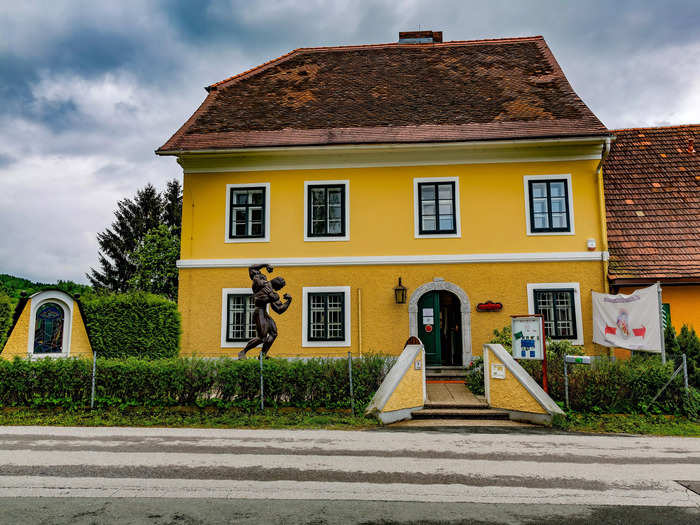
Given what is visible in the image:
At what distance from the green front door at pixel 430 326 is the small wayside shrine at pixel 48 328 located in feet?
29.8

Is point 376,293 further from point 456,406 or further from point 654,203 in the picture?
point 654,203

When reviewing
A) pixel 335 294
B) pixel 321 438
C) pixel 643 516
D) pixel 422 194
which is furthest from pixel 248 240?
pixel 643 516

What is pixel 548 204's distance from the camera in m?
15.0

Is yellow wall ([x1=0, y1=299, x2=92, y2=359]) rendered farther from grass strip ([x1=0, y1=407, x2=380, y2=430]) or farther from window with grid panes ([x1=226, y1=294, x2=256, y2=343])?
window with grid panes ([x1=226, y1=294, x2=256, y2=343])

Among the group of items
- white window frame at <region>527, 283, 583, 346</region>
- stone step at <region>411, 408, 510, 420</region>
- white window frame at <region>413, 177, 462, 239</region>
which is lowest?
stone step at <region>411, 408, 510, 420</region>

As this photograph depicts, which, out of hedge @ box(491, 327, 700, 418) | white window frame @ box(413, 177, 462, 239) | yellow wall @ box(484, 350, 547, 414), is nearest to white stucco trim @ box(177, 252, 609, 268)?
white window frame @ box(413, 177, 462, 239)

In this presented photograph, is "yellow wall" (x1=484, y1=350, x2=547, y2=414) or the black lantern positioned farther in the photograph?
the black lantern

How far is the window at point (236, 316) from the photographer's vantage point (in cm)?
1508

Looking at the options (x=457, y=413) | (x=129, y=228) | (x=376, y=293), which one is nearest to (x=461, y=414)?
(x=457, y=413)

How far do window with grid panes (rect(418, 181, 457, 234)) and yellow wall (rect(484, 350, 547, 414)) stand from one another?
5500 millimetres

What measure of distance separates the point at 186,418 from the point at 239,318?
5733mm

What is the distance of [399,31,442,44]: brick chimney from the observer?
2152cm

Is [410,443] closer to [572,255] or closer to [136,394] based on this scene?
[136,394]

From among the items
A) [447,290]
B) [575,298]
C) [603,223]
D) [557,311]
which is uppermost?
[603,223]
